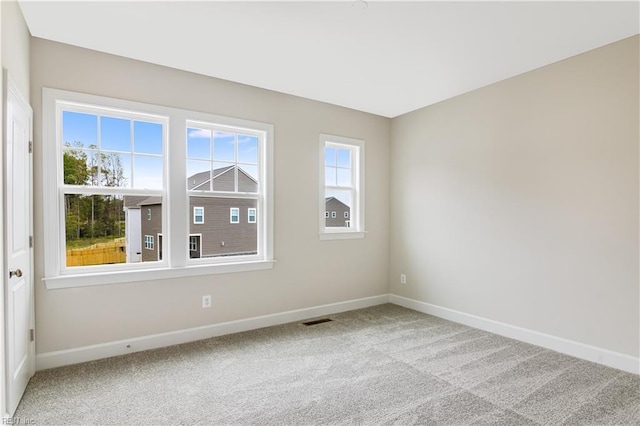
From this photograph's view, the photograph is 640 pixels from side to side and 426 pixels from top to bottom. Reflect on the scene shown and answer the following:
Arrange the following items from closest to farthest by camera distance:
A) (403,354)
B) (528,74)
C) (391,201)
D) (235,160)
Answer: (403,354)
(528,74)
(235,160)
(391,201)

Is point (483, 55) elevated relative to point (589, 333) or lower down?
elevated

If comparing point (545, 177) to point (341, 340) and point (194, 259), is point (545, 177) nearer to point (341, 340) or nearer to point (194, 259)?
point (341, 340)

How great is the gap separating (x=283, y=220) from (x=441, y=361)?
2.22 m

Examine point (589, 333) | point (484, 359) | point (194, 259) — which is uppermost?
point (194, 259)

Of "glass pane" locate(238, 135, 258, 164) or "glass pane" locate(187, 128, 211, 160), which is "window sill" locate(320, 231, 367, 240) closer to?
"glass pane" locate(238, 135, 258, 164)

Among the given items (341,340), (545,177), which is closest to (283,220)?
(341,340)

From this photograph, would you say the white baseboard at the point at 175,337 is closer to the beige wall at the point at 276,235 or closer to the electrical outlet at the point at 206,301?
the beige wall at the point at 276,235

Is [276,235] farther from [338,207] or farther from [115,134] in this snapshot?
[115,134]

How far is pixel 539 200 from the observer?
3451mm

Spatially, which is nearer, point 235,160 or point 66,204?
point 66,204

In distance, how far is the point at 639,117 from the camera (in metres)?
2.82

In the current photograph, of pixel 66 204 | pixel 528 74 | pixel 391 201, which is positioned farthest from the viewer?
pixel 391 201

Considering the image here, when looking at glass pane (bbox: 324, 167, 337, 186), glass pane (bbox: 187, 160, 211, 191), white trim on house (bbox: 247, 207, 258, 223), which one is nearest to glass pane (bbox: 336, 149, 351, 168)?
glass pane (bbox: 324, 167, 337, 186)

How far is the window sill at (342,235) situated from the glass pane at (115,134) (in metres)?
2.38
